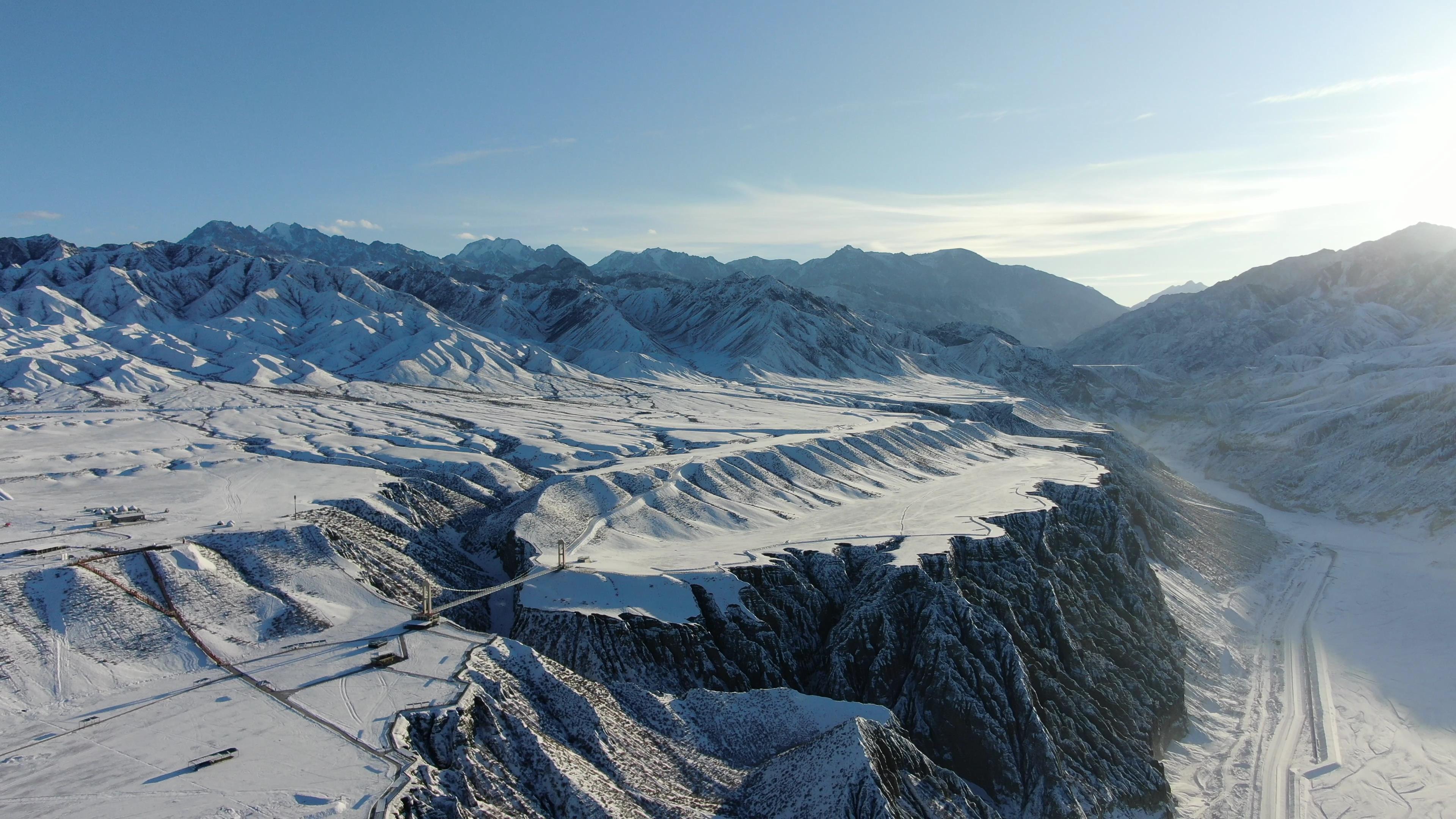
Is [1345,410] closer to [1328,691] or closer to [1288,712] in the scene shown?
[1328,691]

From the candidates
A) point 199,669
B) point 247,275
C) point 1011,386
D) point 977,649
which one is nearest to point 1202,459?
point 1011,386

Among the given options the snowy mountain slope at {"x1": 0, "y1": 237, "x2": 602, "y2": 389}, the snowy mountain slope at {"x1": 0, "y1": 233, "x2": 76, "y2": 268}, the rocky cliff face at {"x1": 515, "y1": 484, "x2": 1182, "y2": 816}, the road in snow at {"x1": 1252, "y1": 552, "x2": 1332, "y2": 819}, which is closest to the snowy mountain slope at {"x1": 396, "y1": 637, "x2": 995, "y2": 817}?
the rocky cliff face at {"x1": 515, "y1": 484, "x2": 1182, "y2": 816}

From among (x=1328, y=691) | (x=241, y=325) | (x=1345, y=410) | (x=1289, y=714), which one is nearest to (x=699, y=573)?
(x=1289, y=714)

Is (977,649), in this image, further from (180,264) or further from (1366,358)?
(180,264)

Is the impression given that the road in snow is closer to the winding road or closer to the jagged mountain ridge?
the winding road

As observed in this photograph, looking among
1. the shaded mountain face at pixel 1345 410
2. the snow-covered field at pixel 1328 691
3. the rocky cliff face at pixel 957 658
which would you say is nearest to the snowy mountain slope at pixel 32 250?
the rocky cliff face at pixel 957 658
